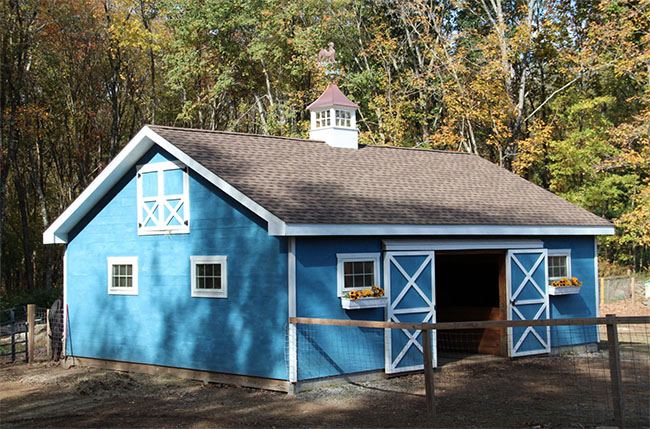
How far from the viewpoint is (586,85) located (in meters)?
33.1

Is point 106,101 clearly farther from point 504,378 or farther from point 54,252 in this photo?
point 504,378

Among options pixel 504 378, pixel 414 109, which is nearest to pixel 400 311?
pixel 504 378

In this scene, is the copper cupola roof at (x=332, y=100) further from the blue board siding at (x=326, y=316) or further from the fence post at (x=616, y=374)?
the fence post at (x=616, y=374)

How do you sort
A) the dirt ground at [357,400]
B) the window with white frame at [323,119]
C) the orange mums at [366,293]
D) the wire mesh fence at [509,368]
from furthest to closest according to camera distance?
the window with white frame at [323,119] → the orange mums at [366,293] → the dirt ground at [357,400] → the wire mesh fence at [509,368]

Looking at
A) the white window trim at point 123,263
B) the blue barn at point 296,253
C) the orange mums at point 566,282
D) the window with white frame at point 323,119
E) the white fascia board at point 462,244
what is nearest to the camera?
the blue barn at point 296,253

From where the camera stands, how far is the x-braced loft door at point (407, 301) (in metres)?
13.2

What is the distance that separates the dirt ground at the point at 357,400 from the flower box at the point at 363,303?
1.31 meters

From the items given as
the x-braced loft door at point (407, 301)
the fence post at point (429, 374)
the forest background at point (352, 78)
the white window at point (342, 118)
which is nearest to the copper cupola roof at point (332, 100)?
the white window at point (342, 118)

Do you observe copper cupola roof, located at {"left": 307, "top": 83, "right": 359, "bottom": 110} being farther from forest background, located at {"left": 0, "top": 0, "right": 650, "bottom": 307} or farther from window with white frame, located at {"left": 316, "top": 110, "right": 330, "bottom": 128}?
forest background, located at {"left": 0, "top": 0, "right": 650, "bottom": 307}

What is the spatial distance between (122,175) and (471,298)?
828 centimetres

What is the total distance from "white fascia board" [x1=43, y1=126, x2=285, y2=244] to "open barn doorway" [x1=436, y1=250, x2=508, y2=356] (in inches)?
202

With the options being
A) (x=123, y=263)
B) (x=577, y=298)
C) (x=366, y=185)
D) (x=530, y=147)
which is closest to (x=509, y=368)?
(x=577, y=298)

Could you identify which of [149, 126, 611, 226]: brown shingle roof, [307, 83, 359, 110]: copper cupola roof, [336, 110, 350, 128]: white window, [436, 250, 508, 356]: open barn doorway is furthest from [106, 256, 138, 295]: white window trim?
[436, 250, 508, 356]: open barn doorway

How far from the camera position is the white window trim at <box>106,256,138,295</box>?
1511 centimetres
